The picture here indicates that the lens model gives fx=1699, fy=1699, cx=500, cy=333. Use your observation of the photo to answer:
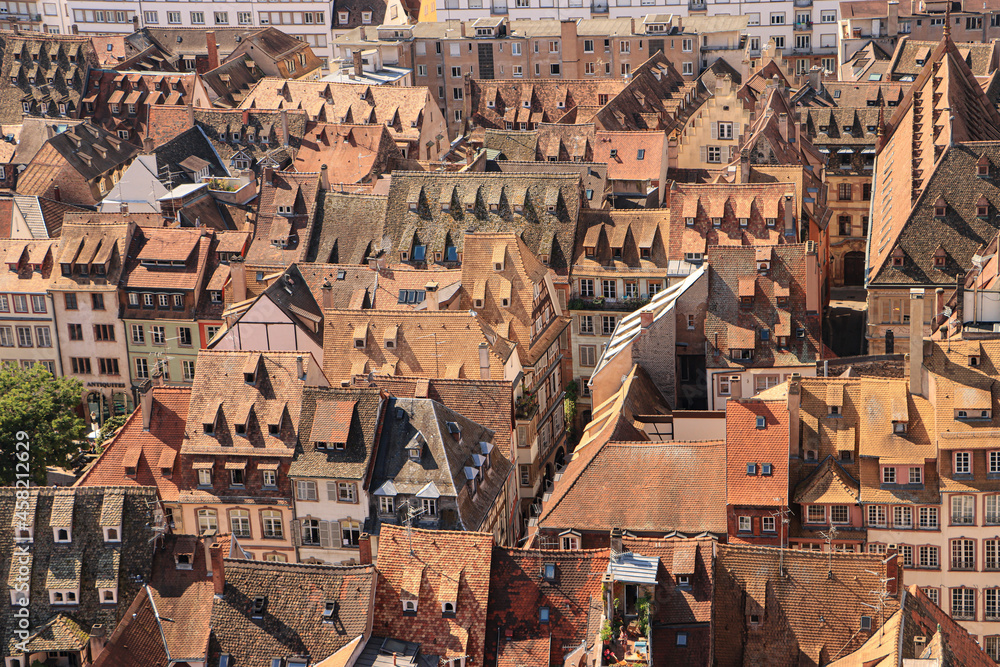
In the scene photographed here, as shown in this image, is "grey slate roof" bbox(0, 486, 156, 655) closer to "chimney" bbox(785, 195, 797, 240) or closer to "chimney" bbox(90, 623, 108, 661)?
"chimney" bbox(90, 623, 108, 661)

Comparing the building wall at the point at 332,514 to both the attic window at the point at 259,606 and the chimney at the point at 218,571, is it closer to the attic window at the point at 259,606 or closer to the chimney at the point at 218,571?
the attic window at the point at 259,606

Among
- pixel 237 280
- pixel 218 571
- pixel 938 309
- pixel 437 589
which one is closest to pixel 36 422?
pixel 237 280

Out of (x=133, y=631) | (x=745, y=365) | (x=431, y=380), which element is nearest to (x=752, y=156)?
(x=745, y=365)

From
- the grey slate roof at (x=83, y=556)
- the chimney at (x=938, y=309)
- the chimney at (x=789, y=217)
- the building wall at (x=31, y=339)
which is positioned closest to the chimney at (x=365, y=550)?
the grey slate roof at (x=83, y=556)

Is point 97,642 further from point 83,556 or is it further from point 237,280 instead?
point 237,280

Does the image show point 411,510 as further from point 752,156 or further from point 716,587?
point 752,156

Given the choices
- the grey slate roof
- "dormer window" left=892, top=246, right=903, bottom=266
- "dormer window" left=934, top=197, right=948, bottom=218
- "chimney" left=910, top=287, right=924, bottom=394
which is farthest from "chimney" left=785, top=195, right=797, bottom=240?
the grey slate roof
